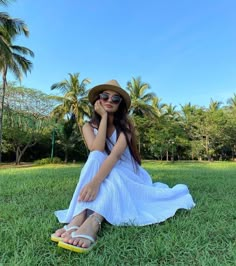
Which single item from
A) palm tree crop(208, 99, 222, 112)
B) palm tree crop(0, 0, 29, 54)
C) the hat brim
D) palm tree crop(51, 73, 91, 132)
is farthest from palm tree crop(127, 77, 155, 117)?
the hat brim

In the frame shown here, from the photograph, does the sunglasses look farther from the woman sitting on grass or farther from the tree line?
the tree line

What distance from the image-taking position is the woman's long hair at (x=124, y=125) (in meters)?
2.46

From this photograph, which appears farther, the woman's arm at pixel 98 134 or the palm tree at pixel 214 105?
the palm tree at pixel 214 105

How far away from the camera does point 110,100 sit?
8.27 feet

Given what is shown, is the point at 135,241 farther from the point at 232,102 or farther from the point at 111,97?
the point at 232,102

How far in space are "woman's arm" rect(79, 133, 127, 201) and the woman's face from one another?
0.94ft

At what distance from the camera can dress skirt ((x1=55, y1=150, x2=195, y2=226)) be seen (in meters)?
1.99

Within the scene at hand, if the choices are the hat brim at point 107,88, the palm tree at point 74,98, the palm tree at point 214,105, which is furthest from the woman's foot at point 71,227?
the palm tree at point 214,105

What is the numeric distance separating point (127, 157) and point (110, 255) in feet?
3.23

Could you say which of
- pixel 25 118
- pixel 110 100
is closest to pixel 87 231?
pixel 110 100

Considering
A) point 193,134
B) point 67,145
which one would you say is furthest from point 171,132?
point 67,145

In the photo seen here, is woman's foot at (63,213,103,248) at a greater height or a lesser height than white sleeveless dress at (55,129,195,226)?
lesser

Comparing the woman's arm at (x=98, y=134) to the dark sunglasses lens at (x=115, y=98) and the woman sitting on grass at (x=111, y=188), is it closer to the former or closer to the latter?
the woman sitting on grass at (x=111, y=188)

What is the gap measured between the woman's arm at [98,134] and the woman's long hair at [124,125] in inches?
3.0
